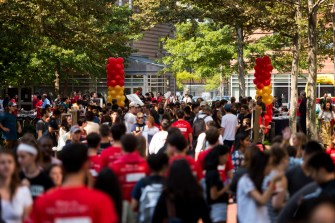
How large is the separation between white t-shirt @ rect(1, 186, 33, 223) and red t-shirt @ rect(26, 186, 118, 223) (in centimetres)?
106

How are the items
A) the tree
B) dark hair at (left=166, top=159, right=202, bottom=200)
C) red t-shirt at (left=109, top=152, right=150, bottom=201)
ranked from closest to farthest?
dark hair at (left=166, top=159, right=202, bottom=200)
red t-shirt at (left=109, top=152, right=150, bottom=201)
the tree

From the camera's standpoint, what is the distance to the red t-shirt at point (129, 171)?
349 inches

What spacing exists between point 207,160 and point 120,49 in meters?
44.3

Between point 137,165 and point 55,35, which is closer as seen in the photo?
point 137,165

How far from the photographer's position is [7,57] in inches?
1383

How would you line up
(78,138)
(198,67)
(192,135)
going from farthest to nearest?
(198,67) < (192,135) < (78,138)

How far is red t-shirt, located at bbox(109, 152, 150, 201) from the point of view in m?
8.86

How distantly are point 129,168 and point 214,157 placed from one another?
114cm

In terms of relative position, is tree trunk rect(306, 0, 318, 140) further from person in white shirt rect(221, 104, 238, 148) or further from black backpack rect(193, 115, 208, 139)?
black backpack rect(193, 115, 208, 139)

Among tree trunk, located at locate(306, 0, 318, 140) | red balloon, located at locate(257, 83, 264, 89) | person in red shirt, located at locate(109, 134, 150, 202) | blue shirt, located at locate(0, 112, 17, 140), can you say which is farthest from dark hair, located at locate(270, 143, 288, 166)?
red balloon, located at locate(257, 83, 264, 89)

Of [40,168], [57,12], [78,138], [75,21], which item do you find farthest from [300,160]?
[75,21]

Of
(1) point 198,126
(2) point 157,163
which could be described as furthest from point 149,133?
(2) point 157,163

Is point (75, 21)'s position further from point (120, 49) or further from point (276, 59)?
point (120, 49)

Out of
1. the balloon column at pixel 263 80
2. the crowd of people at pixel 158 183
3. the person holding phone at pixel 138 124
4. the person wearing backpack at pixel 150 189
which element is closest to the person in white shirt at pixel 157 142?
the person holding phone at pixel 138 124
